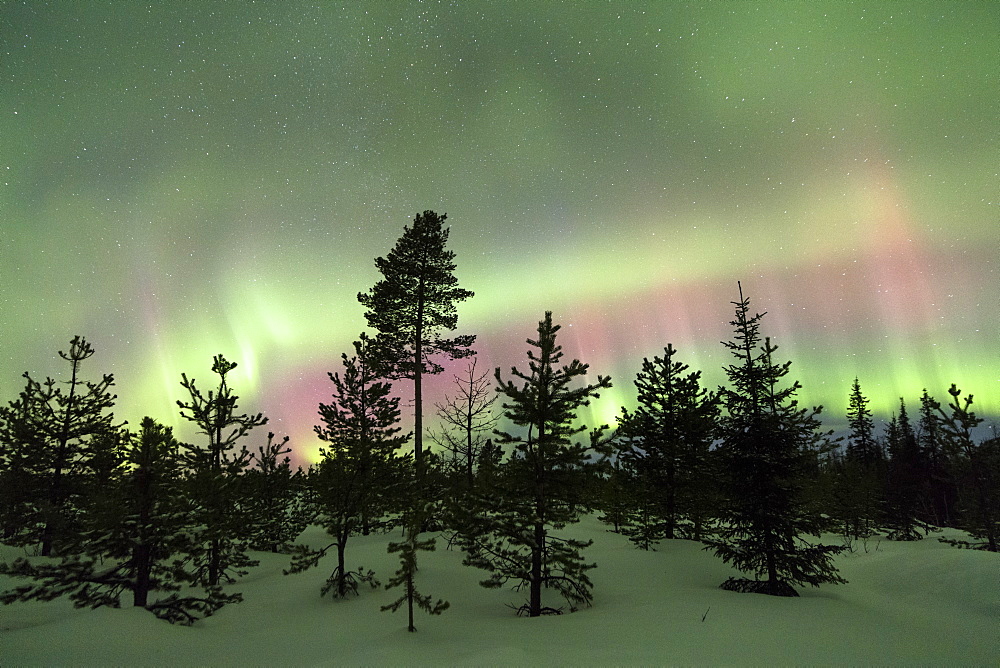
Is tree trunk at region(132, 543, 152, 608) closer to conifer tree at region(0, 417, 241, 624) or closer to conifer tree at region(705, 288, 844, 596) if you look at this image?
conifer tree at region(0, 417, 241, 624)

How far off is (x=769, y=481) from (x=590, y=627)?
8.57 m

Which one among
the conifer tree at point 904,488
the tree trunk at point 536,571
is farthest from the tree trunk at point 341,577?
the conifer tree at point 904,488

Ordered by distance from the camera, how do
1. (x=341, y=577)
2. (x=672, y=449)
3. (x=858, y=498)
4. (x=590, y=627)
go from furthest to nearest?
(x=858, y=498), (x=672, y=449), (x=341, y=577), (x=590, y=627)

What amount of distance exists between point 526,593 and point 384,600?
196 inches

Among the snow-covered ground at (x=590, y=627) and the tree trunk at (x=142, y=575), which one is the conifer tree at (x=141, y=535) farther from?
the snow-covered ground at (x=590, y=627)

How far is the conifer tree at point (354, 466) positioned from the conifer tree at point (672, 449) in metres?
12.3

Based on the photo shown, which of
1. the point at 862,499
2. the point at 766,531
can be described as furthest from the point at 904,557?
the point at 862,499

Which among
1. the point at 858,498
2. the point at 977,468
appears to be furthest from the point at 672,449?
the point at 858,498

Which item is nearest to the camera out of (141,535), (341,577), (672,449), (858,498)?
(141,535)

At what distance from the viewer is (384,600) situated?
15.1m

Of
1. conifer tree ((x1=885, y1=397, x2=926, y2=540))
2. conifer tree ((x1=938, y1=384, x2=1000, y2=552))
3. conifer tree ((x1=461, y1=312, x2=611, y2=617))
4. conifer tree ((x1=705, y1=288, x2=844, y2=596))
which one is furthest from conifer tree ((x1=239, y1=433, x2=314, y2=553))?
conifer tree ((x1=885, y1=397, x2=926, y2=540))

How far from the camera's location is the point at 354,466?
17062 millimetres

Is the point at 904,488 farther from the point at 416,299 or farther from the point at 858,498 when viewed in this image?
the point at 416,299

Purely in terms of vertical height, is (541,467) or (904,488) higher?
(541,467)
